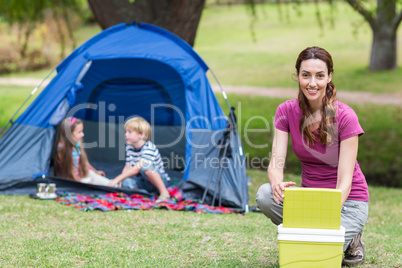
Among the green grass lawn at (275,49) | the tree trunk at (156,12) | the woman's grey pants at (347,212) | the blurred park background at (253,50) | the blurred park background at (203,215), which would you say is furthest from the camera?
the green grass lawn at (275,49)

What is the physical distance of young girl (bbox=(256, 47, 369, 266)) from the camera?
2.37 m

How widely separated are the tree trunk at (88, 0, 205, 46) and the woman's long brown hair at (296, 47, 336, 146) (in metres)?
3.62

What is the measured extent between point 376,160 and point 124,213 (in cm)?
489

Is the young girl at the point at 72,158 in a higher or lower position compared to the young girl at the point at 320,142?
lower

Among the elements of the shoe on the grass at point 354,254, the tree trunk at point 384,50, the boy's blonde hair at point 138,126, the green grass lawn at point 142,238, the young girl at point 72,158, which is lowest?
the green grass lawn at point 142,238

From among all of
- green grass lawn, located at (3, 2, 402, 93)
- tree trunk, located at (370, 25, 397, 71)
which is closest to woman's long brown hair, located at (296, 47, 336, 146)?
green grass lawn, located at (3, 2, 402, 93)

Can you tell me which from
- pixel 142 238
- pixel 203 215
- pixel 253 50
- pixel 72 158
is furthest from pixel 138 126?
pixel 253 50

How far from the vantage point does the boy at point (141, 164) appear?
440 cm

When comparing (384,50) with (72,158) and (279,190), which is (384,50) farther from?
(279,190)

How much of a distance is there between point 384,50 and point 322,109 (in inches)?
452

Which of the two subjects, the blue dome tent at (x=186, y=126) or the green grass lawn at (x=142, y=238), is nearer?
the green grass lawn at (x=142, y=238)

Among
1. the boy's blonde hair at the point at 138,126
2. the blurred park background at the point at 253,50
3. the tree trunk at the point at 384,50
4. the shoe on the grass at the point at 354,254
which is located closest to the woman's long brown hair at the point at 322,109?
the shoe on the grass at the point at 354,254

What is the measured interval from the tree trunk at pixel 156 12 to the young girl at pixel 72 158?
5.53 feet

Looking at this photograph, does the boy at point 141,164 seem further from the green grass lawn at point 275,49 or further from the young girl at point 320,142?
the green grass lawn at point 275,49
